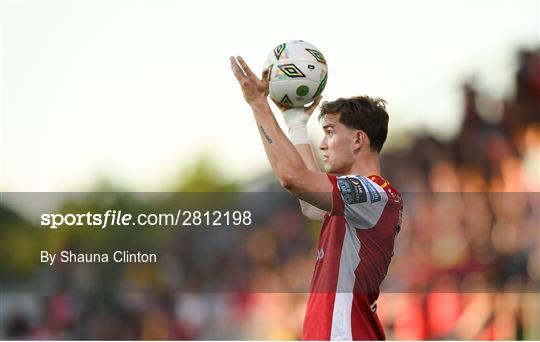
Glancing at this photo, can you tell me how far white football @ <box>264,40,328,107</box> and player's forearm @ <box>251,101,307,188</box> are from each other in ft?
2.65

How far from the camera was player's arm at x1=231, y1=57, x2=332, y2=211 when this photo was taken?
434cm

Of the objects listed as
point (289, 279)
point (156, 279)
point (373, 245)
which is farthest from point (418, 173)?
point (373, 245)

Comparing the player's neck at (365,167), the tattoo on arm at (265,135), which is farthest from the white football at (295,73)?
the tattoo on arm at (265,135)

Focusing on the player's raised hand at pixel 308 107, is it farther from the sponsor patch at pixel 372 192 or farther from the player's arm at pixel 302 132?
the sponsor patch at pixel 372 192

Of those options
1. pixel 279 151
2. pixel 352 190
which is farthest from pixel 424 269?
pixel 279 151

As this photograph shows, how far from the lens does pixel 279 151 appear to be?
435 centimetres

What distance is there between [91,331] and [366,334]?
10.8m

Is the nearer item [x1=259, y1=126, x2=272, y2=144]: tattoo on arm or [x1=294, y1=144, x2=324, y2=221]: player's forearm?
[x1=259, y1=126, x2=272, y2=144]: tattoo on arm

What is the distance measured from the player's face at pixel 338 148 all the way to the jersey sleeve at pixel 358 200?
0.71ft

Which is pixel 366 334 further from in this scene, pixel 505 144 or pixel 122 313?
pixel 122 313

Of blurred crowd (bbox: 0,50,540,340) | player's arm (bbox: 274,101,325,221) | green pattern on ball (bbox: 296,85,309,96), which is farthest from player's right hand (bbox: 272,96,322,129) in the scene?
blurred crowd (bbox: 0,50,540,340)

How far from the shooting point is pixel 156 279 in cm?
1534

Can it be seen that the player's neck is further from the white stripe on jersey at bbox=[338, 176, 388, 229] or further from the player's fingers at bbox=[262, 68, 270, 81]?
the player's fingers at bbox=[262, 68, 270, 81]

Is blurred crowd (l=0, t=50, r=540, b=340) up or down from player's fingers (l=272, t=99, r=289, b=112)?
up
